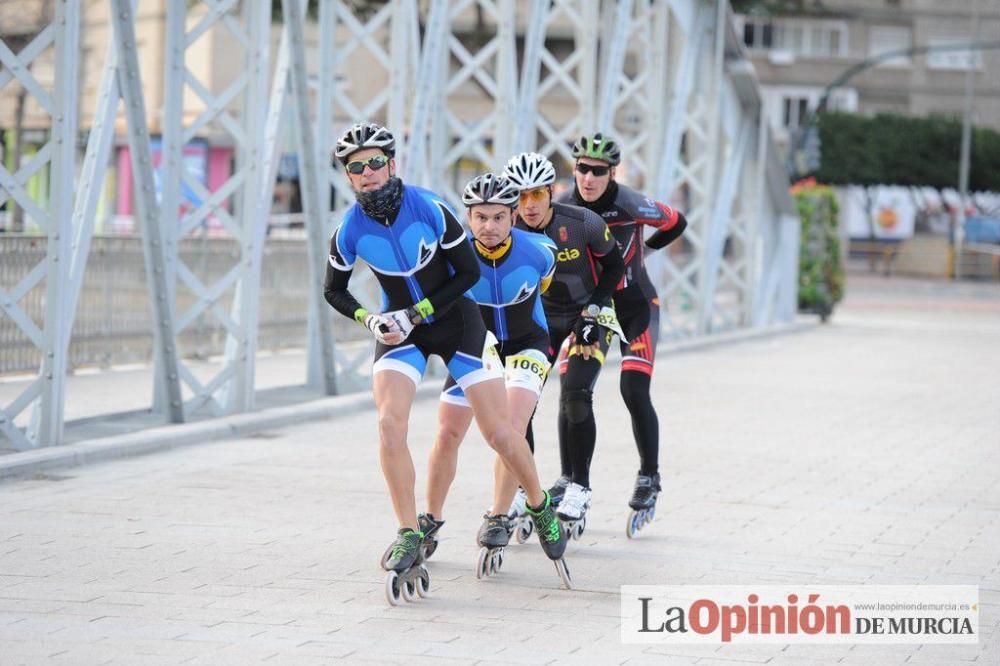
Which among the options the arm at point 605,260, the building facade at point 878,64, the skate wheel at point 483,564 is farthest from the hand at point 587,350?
the building facade at point 878,64

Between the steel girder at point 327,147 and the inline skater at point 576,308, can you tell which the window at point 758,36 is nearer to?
the steel girder at point 327,147

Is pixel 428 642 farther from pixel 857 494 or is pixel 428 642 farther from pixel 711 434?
pixel 711 434

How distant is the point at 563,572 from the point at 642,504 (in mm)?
1639

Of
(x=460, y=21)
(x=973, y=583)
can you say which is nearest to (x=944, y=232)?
(x=460, y=21)

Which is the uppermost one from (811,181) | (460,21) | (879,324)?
(460,21)

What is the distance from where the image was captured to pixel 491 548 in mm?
8359

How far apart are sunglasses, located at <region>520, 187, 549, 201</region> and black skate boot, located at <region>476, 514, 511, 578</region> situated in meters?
1.65

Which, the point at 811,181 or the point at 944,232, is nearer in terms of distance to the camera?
the point at 811,181

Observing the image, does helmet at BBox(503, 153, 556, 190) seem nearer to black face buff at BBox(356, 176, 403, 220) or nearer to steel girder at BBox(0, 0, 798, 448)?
black face buff at BBox(356, 176, 403, 220)

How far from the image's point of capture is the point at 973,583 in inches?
336

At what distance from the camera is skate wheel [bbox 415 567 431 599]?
7.75 meters

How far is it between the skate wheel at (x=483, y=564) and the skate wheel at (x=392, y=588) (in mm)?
751

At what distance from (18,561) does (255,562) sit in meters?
1.06

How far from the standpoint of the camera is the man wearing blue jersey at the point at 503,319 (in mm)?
8352
